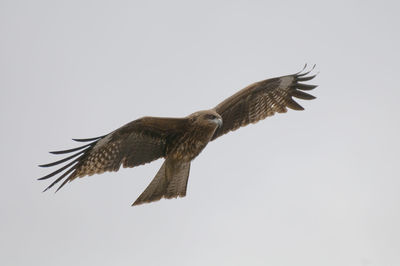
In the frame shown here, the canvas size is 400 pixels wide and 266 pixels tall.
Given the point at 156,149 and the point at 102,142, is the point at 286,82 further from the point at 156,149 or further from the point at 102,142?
the point at 102,142

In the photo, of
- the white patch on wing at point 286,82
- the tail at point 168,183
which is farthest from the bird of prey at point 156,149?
the white patch on wing at point 286,82

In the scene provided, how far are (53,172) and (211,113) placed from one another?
2.38 metres

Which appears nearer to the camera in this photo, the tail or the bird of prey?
the bird of prey

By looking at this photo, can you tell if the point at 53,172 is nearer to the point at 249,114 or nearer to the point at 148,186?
the point at 148,186

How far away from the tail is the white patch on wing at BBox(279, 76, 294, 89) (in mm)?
2444

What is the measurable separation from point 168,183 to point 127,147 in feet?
2.91

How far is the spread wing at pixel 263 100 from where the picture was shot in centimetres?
1045

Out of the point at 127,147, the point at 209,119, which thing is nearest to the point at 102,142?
the point at 127,147

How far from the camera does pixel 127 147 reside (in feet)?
30.7

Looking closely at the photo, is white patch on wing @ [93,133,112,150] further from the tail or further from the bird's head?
the bird's head

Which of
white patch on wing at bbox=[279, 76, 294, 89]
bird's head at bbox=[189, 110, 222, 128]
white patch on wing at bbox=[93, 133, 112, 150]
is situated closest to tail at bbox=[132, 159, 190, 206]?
bird's head at bbox=[189, 110, 222, 128]

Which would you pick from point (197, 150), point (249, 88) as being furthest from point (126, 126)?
point (249, 88)

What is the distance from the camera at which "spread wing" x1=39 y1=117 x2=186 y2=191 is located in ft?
29.8

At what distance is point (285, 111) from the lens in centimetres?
1094
